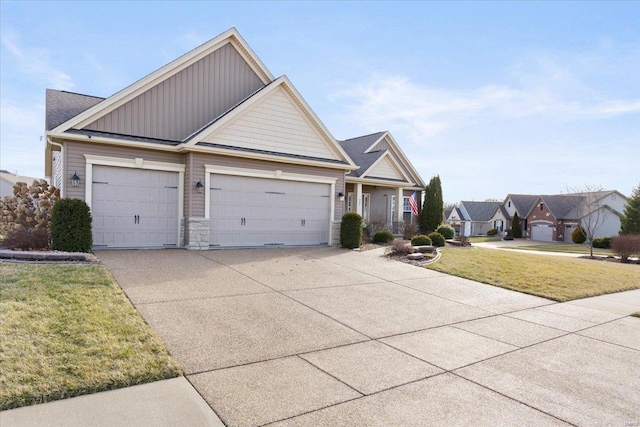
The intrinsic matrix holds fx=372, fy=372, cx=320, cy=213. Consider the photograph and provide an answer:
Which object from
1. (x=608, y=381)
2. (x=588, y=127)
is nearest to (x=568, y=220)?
(x=588, y=127)

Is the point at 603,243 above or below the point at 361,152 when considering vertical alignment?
below

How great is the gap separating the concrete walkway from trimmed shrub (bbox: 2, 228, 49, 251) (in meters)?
2.13

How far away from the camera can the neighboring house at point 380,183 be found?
802 inches

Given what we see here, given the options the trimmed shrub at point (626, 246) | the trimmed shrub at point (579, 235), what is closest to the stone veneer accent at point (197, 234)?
the trimmed shrub at point (626, 246)

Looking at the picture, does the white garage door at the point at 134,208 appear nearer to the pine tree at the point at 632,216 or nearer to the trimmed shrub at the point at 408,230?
the trimmed shrub at the point at 408,230

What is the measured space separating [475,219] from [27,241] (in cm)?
5870

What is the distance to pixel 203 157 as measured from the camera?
12.4 meters

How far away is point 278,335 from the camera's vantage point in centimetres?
513

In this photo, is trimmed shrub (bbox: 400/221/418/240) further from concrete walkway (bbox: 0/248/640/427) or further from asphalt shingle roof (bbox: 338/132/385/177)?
concrete walkway (bbox: 0/248/640/427)

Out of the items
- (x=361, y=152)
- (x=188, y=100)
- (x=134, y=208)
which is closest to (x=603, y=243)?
(x=361, y=152)

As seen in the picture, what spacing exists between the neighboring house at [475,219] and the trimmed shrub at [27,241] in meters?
55.3

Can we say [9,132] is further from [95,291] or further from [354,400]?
[354,400]

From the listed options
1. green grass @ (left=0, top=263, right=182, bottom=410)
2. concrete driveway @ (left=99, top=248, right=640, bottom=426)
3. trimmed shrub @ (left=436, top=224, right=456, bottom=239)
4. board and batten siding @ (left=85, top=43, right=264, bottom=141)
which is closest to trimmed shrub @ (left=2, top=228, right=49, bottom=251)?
concrete driveway @ (left=99, top=248, right=640, bottom=426)

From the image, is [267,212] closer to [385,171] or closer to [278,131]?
[278,131]
